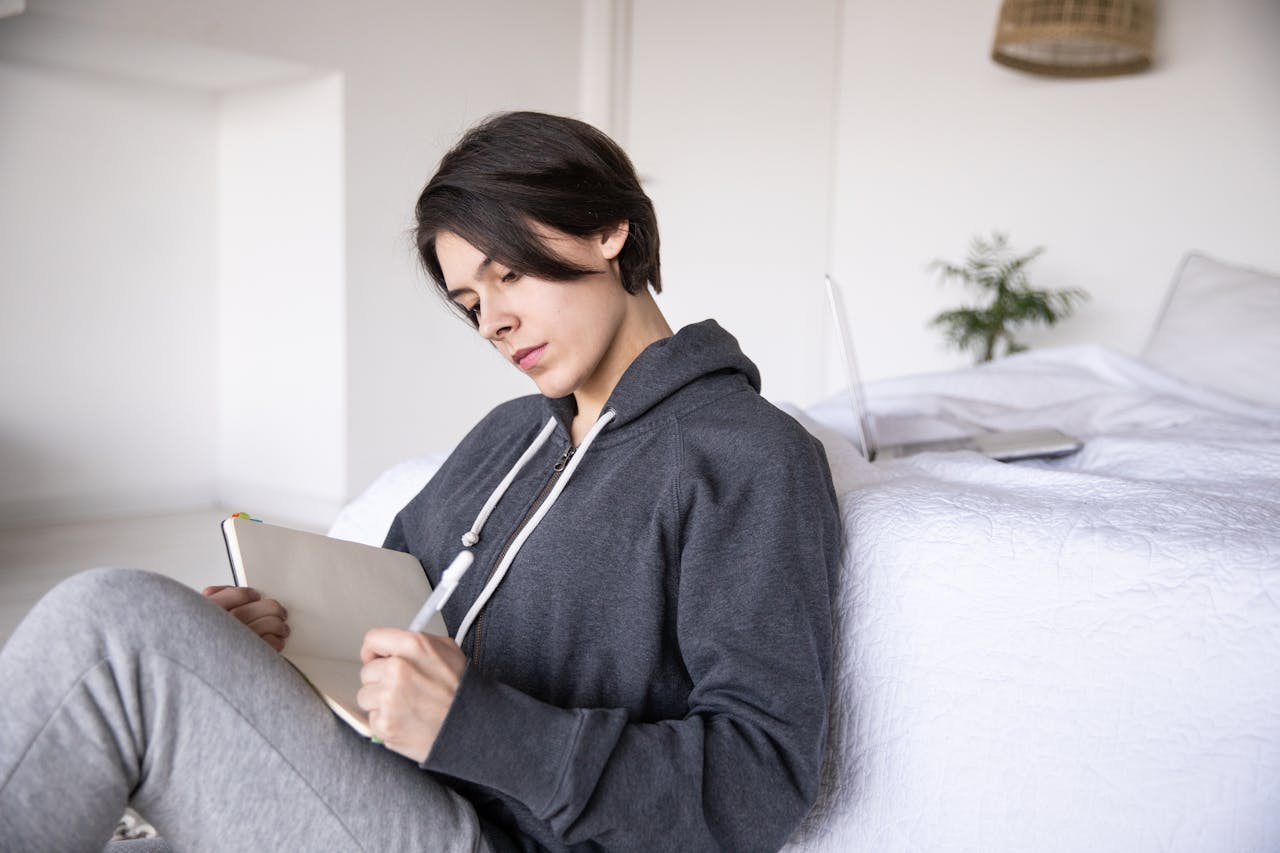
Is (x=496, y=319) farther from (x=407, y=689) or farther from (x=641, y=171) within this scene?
(x=641, y=171)

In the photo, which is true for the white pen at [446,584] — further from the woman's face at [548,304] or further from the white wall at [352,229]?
the white wall at [352,229]

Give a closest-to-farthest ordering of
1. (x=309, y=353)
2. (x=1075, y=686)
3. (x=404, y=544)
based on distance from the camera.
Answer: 1. (x=1075, y=686)
2. (x=404, y=544)
3. (x=309, y=353)

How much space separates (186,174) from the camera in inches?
164

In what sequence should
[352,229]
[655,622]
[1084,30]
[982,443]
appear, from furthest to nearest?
[352,229] < [1084,30] < [982,443] < [655,622]

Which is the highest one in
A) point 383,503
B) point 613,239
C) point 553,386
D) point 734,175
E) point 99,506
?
point 734,175

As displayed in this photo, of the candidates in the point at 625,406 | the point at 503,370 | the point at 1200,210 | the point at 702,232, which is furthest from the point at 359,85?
the point at 625,406

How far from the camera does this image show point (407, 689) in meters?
0.75

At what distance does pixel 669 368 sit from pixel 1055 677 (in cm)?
40

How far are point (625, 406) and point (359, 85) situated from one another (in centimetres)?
314

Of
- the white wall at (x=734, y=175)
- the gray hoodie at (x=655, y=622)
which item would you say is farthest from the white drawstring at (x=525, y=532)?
the white wall at (x=734, y=175)

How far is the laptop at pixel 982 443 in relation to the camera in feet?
5.31

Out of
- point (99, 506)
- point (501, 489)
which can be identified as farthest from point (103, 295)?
point (501, 489)

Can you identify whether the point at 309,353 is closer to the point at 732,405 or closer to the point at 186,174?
the point at 186,174

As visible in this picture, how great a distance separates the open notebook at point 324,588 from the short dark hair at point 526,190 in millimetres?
301
